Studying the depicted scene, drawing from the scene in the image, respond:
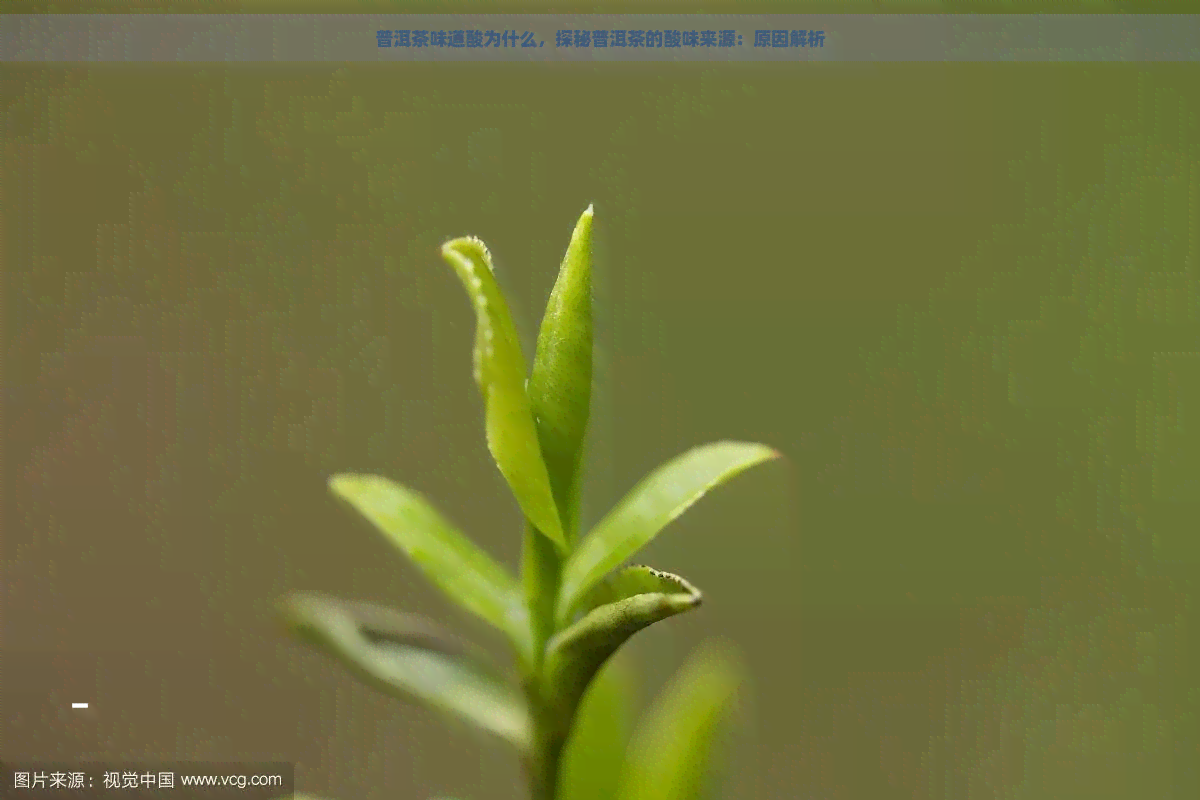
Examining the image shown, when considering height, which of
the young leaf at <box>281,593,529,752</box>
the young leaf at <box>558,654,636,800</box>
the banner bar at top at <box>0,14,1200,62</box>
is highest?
the banner bar at top at <box>0,14,1200,62</box>

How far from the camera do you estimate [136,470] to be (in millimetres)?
652

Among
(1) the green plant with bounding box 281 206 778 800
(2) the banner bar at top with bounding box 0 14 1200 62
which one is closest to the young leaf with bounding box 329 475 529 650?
(1) the green plant with bounding box 281 206 778 800

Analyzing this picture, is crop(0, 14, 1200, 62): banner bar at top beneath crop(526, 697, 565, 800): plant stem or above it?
above

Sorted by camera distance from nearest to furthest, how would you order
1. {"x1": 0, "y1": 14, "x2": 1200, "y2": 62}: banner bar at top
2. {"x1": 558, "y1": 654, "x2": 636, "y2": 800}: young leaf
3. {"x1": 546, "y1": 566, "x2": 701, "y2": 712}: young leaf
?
{"x1": 546, "y1": 566, "x2": 701, "y2": 712}: young leaf → {"x1": 558, "y1": 654, "x2": 636, "y2": 800}: young leaf → {"x1": 0, "y1": 14, "x2": 1200, "y2": 62}: banner bar at top

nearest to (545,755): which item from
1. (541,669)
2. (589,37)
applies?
(541,669)

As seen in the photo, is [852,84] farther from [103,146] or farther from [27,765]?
[27,765]

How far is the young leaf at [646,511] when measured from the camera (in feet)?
1.38

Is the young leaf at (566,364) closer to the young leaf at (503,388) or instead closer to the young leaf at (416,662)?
the young leaf at (503,388)

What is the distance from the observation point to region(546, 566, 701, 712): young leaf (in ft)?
1.18

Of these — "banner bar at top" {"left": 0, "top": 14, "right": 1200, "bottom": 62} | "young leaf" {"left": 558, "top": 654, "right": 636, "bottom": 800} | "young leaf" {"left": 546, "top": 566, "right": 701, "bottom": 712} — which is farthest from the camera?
"banner bar at top" {"left": 0, "top": 14, "right": 1200, "bottom": 62}

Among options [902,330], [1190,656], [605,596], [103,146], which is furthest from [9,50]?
[1190,656]

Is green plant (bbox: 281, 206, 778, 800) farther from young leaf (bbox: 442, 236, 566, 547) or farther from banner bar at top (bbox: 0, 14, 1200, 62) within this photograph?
banner bar at top (bbox: 0, 14, 1200, 62)

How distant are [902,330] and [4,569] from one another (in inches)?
29.7

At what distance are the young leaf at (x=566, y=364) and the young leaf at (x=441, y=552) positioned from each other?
7cm
